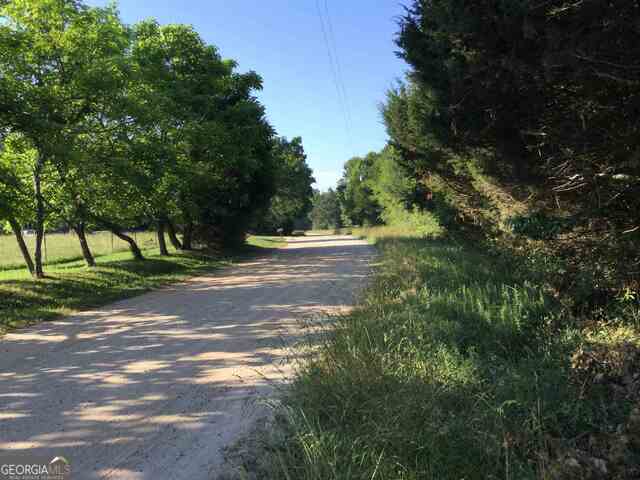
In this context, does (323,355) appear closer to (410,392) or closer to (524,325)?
(410,392)

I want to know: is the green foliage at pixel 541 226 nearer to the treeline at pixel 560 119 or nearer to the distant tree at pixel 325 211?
the treeline at pixel 560 119

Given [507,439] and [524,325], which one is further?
[524,325]

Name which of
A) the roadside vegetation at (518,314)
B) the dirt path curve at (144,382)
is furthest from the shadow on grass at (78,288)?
the roadside vegetation at (518,314)

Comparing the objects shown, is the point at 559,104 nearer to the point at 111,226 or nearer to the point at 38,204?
the point at 38,204

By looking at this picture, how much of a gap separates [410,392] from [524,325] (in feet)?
8.77

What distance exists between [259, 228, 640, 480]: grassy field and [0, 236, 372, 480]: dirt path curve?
746 mm

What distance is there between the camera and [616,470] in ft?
9.67

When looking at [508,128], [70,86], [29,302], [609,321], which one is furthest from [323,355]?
[70,86]

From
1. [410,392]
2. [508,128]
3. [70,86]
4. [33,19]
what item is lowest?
[410,392]

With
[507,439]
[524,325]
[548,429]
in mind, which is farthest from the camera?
[524,325]

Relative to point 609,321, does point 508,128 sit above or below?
above

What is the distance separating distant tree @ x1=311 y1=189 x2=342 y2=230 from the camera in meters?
128

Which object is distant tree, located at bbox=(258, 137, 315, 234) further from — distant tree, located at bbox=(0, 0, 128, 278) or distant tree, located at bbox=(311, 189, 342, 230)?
distant tree, located at bbox=(311, 189, 342, 230)

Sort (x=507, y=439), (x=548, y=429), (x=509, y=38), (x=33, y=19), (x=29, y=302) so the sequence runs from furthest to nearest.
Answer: (x=33, y=19) → (x=29, y=302) → (x=509, y=38) → (x=548, y=429) → (x=507, y=439)
